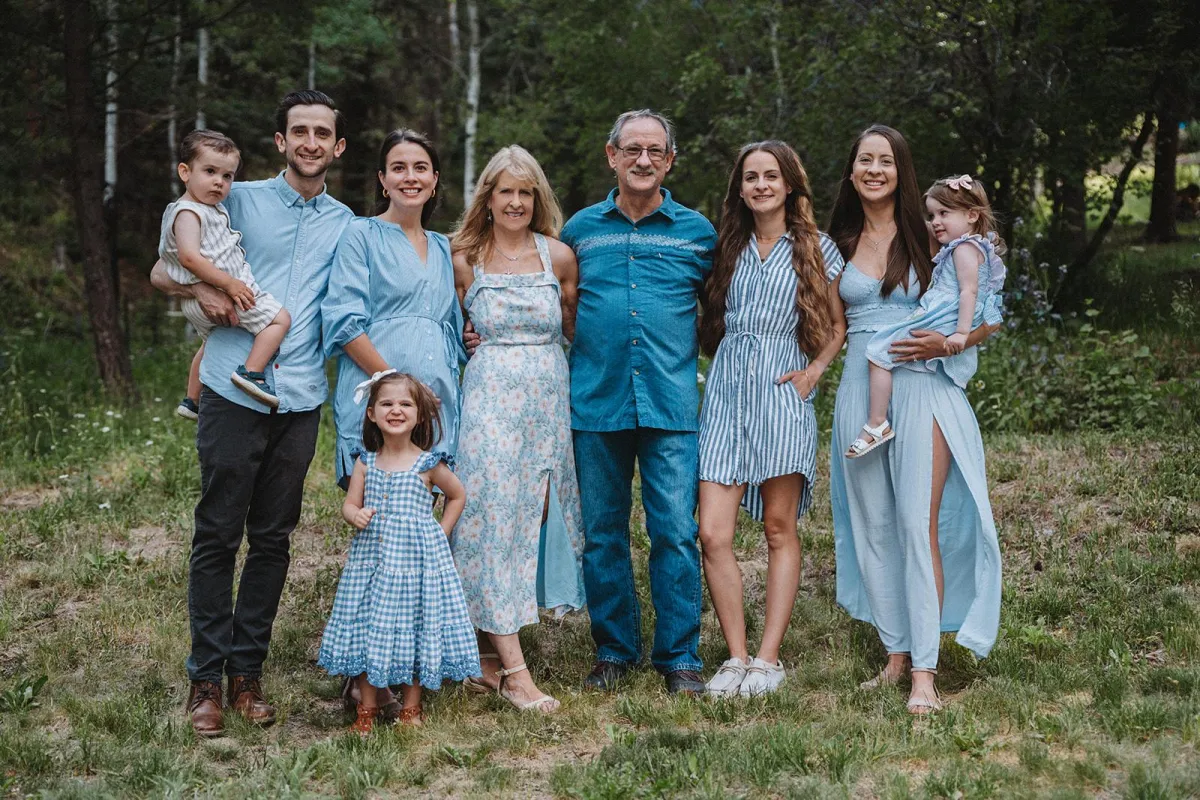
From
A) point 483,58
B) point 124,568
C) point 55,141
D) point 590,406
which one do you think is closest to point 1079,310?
point 590,406

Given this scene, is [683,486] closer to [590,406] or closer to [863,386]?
[590,406]

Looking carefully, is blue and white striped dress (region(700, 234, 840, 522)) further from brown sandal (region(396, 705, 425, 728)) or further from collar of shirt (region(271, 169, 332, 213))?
collar of shirt (region(271, 169, 332, 213))

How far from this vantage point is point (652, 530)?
4.77 m

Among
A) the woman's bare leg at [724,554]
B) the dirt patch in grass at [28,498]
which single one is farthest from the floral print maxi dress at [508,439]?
the dirt patch in grass at [28,498]

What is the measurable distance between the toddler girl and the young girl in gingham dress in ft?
5.23

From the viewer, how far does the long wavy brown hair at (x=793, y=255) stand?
4.61 metres

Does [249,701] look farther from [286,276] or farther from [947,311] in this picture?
[947,311]

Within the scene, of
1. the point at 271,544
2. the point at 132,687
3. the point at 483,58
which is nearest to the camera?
the point at 271,544

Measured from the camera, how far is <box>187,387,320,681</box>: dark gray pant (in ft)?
14.0

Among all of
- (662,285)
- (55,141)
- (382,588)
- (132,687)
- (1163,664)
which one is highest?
(55,141)

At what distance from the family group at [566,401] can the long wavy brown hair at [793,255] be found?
1cm

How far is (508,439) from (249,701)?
4.56ft

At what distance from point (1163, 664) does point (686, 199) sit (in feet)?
51.2

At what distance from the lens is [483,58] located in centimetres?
2164
